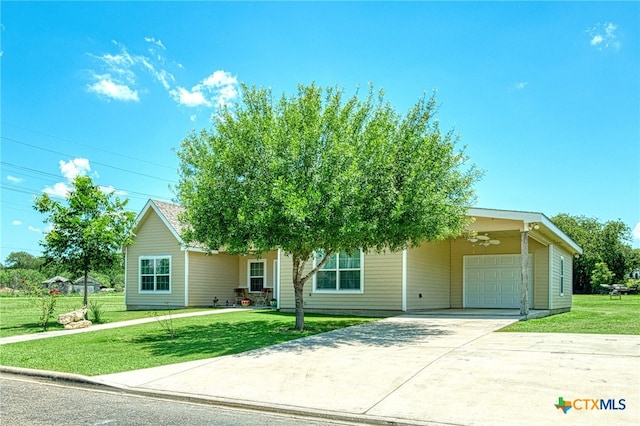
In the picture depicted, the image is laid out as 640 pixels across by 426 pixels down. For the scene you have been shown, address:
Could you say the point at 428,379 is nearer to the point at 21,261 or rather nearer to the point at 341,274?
the point at 341,274

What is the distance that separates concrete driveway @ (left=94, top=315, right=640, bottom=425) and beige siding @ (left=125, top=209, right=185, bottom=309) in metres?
13.3

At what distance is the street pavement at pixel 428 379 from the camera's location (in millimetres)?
6230

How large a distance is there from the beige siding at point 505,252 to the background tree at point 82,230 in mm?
13357

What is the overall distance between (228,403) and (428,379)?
3.04 meters

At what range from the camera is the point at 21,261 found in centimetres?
9100

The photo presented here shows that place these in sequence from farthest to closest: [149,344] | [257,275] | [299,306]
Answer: [257,275]
[299,306]
[149,344]

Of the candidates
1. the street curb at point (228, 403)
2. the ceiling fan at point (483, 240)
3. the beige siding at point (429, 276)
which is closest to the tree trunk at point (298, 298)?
the beige siding at point (429, 276)

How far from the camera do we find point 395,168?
12.5 meters

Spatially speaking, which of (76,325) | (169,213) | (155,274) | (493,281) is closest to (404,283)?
(493,281)

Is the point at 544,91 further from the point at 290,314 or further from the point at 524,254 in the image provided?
the point at 290,314

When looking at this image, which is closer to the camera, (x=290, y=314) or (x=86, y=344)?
(x=86, y=344)

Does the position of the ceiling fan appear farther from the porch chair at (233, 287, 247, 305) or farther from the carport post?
the porch chair at (233, 287, 247, 305)

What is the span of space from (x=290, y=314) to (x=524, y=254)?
8494 millimetres

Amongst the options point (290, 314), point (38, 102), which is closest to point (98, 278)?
point (38, 102)
